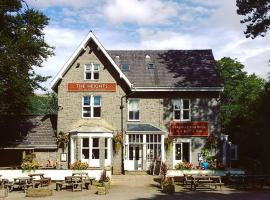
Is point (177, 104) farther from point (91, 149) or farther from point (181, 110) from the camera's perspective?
point (91, 149)

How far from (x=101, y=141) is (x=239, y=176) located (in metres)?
11.1

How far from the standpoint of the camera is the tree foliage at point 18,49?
101 feet

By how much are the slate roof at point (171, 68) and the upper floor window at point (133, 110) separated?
4.54ft

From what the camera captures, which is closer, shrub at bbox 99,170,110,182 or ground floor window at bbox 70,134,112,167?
shrub at bbox 99,170,110,182

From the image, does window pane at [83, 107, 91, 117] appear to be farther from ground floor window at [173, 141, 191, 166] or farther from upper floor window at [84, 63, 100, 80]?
ground floor window at [173, 141, 191, 166]

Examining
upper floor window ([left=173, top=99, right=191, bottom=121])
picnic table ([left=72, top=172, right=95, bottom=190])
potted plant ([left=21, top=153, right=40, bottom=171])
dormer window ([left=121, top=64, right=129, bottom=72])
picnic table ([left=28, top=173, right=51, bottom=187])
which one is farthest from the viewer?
dormer window ([left=121, top=64, right=129, bottom=72])

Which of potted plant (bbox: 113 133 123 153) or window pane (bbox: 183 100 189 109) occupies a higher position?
window pane (bbox: 183 100 189 109)

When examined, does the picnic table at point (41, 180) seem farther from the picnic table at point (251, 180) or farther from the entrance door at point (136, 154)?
the picnic table at point (251, 180)

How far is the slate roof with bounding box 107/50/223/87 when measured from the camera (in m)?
35.8

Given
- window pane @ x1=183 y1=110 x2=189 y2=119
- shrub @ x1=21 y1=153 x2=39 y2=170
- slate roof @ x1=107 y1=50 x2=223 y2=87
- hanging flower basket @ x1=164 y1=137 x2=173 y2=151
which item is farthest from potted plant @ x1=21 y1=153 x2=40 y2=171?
window pane @ x1=183 y1=110 x2=189 y2=119

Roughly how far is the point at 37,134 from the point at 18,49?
24.9 feet

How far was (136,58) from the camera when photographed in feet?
127

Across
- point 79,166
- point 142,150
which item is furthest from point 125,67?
point 79,166

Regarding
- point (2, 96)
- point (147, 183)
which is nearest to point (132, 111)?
point (147, 183)
